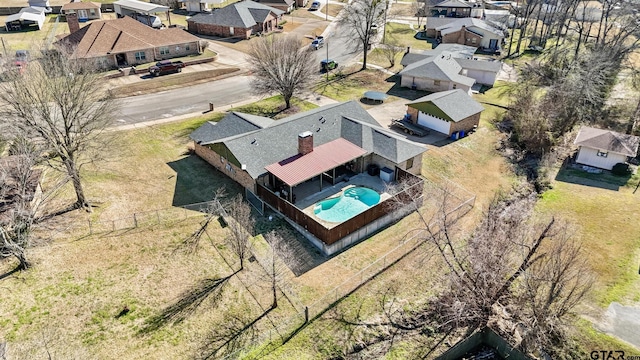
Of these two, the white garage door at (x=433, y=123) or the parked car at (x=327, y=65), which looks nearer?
the white garage door at (x=433, y=123)

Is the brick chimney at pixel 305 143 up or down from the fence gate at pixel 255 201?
up

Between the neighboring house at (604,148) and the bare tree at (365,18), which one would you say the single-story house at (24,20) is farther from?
the neighboring house at (604,148)

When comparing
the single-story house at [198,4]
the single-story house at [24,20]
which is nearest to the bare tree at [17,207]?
the single-story house at [24,20]

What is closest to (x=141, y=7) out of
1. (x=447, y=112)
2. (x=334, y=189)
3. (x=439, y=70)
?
(x=439, y=70)

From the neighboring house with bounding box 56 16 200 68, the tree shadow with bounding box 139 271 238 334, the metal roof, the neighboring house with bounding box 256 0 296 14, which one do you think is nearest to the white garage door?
the tree shadow with bounding box 139 271 238 334

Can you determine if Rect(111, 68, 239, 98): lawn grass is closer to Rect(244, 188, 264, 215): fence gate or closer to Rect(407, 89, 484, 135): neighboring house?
Rect(407, 89, 484, 135): neighboring house

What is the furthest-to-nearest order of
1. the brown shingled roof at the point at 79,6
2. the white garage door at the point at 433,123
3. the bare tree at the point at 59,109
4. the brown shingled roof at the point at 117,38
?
the brown shingled roof at the point at 79,6
the brown shingled roof at the point at 117,38
the white garage door at the point at 433,123
the bare tree at the point at 59,109
